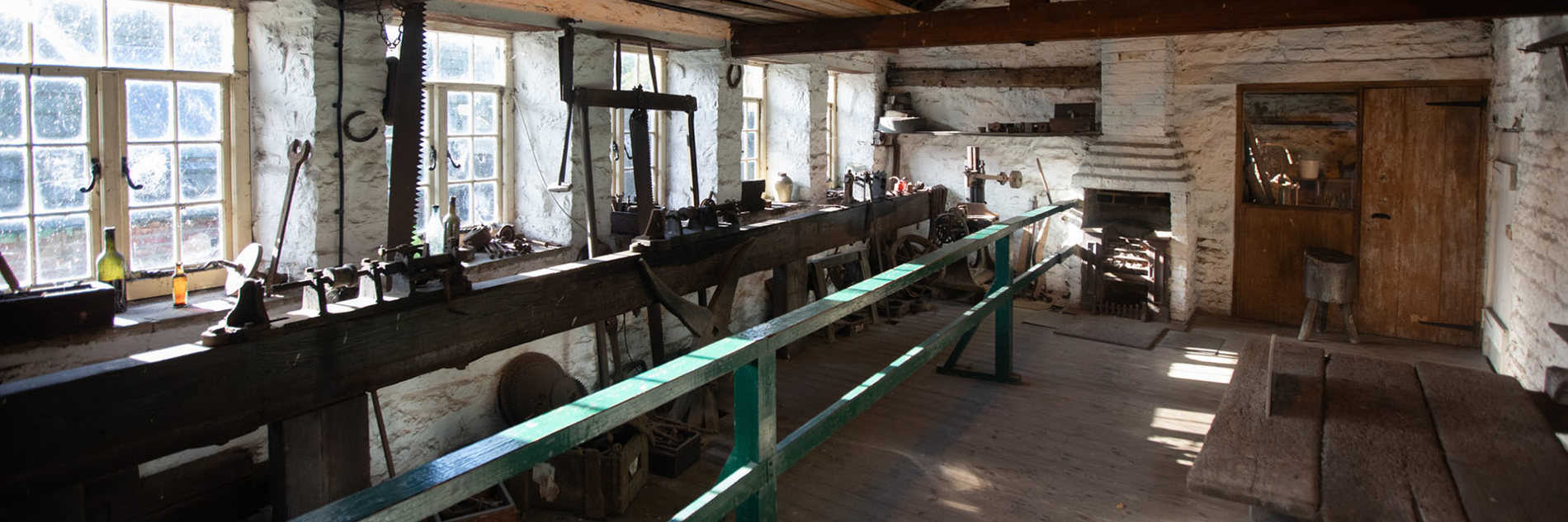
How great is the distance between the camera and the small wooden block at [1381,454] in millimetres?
1991

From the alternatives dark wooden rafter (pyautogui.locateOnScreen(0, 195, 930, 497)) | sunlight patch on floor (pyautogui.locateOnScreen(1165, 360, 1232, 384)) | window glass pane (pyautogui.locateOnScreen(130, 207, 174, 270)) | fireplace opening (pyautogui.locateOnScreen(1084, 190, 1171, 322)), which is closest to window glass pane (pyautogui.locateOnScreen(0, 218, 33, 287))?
window glass pane (pyautogui.locateOnScreen(130, 207, 174, 270))

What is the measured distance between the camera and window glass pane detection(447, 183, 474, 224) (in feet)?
17.0

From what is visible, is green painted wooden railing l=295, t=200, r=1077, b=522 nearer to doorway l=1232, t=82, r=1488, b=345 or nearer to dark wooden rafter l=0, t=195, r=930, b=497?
dark wooden rafter l=0, t=195, r=930, b=497

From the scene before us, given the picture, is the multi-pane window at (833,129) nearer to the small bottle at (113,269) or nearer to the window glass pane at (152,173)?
the window glass pane at (152,173)

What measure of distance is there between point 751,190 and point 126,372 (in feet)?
14.6

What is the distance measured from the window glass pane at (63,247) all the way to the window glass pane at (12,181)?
94mm

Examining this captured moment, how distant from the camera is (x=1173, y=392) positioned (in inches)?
216

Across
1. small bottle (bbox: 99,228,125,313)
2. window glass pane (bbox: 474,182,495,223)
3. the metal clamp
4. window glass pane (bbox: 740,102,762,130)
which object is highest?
window glass pane (bbox: 740,102,762,130)

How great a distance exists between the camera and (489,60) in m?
5.32

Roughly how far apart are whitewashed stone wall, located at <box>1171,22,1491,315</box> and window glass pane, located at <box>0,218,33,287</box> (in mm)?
7411

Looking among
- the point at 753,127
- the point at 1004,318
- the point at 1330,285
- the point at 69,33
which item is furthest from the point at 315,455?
the point at 1330,285

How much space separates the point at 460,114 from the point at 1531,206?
18.1 ft

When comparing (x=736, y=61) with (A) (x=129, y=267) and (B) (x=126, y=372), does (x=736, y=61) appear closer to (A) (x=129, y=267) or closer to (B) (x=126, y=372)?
(A) (x=129, y=267)

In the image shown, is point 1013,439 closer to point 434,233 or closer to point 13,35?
point 434,233
